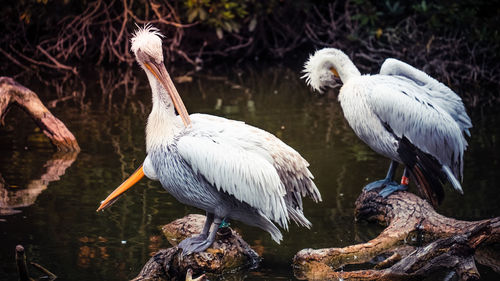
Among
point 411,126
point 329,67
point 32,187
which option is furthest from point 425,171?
point 32,187

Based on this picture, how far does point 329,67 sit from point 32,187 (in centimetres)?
248

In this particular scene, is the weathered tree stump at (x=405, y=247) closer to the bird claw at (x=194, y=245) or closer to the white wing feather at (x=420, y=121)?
the white wing feather at (x=420, y=121)

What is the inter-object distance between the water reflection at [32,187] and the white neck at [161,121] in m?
1.56

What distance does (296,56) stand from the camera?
540 inches

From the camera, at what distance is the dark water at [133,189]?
15.5ft

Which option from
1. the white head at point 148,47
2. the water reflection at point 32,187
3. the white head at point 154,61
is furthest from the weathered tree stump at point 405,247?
the water reflection at point 32,187

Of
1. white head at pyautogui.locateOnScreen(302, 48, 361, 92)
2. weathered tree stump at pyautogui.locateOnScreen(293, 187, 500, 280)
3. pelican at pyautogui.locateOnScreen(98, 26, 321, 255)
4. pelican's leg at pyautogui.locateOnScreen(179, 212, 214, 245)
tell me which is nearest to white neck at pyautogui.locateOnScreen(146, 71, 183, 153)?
pelican at pyautogui.locateOnScreen(98, 26, 321, 255)

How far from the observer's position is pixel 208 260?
4.34 m

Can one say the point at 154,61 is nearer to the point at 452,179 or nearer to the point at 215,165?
the point at 215,165

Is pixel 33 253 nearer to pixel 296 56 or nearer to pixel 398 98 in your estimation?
pixel 398 98

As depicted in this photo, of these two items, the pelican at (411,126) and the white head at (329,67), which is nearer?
the pelican at (411,126)

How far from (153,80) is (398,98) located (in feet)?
5.76

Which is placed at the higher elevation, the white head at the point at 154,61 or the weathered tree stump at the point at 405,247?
the white head at the point at 154,61

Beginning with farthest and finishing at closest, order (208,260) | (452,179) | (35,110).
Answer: (35,110), (452,179), (208,260)
